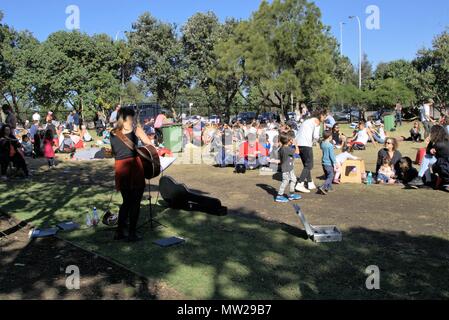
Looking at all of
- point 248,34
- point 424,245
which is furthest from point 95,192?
point 248,34

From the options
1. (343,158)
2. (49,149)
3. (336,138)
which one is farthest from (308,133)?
(336,138)

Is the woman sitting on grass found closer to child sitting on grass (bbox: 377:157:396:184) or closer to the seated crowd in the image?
the seated crowd

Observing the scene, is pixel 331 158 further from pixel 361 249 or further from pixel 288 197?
pixel 361 249

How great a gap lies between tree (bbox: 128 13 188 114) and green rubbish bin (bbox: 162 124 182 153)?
2016cm

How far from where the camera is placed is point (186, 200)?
797cm

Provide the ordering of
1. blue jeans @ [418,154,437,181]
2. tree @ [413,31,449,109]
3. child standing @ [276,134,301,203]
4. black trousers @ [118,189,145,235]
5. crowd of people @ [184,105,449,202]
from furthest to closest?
tree @ [413,31,449,109]
blue jeans @ [418,154,437,181]
crowd of people @ [184,105,449,202]
child standing @ [276,134,301,203]
black trousers @ [118,189,145,235]

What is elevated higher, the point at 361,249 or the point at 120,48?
the point at 120,48

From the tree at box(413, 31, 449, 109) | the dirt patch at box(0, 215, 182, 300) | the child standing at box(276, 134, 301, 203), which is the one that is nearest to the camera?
→ the dirt patch at box(0, 215, 182, 300)

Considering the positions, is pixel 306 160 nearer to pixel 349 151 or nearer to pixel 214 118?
pixel 349 151

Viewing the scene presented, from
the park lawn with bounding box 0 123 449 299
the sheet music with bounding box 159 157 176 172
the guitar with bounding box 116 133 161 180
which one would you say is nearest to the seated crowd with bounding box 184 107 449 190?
the park lawn with bounding box 0 123 449 299

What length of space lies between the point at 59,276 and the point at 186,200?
3.27 metres

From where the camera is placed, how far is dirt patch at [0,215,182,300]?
4477 millimetres

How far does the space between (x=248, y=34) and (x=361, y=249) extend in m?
25.0
